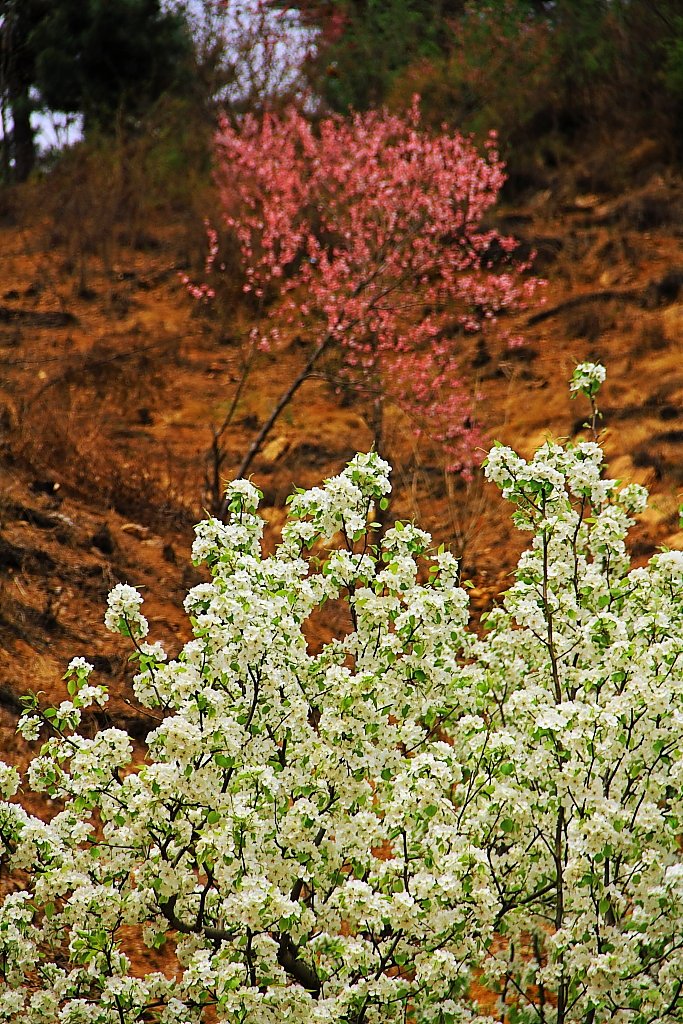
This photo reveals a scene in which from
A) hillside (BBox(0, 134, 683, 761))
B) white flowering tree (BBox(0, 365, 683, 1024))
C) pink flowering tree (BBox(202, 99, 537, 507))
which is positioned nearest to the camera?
white flowering tree (BBox(0, 365, 683, 1024))

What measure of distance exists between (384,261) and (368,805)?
7.90 meters

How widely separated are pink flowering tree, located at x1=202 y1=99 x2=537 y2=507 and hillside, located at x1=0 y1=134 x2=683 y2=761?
0.36m

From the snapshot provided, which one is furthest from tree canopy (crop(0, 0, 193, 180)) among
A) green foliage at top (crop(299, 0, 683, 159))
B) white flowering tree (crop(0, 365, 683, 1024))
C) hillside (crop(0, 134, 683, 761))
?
white flowering tree (crop(0, 365, 683, 1024))

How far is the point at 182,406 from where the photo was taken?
11500 millimetres

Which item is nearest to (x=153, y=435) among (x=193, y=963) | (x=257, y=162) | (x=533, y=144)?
(x=257, y=162)

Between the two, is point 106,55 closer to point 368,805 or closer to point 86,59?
point 86,59

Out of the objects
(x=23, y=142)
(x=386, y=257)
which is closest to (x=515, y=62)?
(x=386, y=257)

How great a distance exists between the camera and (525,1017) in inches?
149

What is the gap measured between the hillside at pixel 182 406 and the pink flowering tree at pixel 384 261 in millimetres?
361

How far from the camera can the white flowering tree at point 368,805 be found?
344 centimetres

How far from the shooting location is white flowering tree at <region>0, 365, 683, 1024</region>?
3.44m

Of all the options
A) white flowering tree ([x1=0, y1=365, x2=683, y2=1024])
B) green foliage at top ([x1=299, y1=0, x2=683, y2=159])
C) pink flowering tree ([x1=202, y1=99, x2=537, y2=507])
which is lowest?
white flowering tree ([x1=0, y1=365, x2=683, y2=1024])

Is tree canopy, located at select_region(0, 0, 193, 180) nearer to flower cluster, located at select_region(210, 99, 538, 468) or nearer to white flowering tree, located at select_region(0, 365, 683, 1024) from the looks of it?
flower cluster, located at select_region(210, 99, 538, 468)

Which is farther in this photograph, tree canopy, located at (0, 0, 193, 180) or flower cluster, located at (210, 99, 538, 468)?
tree canopy, located at (0, 0, 193, 180)
